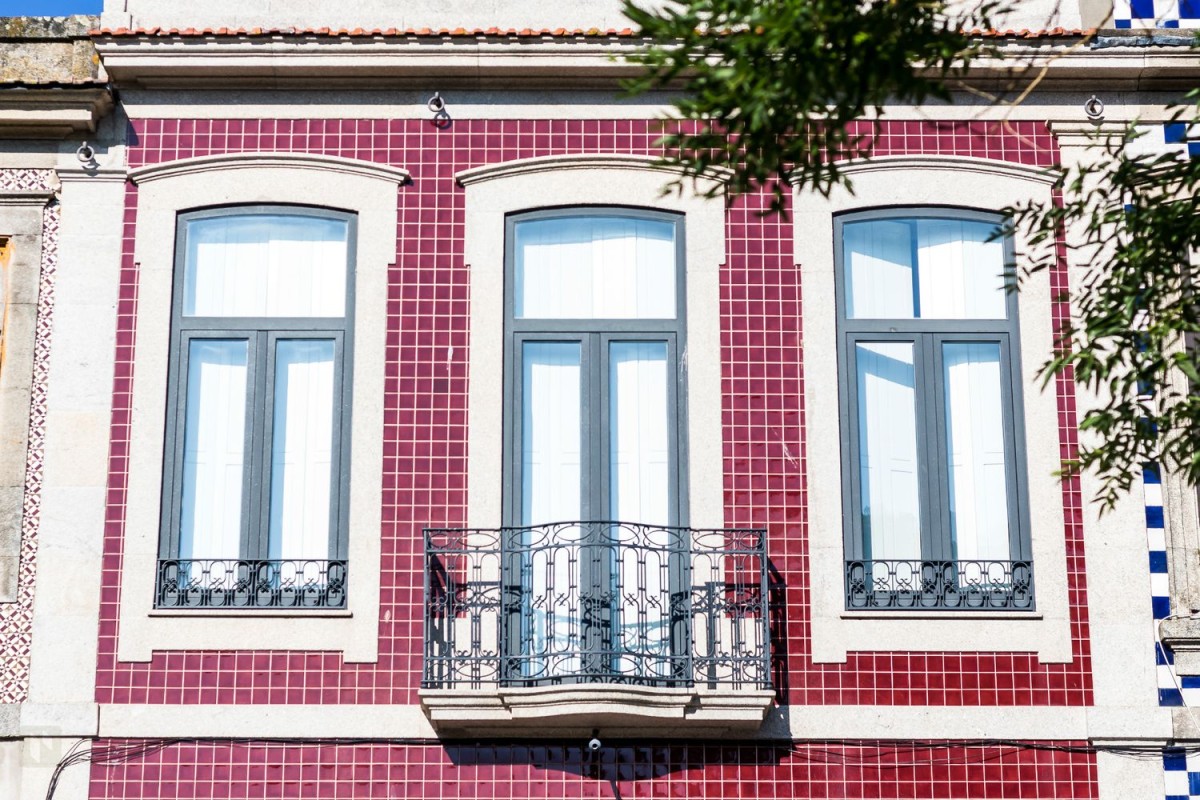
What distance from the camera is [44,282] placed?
1350 centimetres

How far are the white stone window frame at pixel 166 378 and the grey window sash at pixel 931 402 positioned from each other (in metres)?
3.11

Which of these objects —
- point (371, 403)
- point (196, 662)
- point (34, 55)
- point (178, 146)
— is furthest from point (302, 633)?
point (34, 55)

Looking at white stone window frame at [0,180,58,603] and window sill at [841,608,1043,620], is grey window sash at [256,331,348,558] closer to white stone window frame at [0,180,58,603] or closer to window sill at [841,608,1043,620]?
white stone window frame at [0,180,58,603]

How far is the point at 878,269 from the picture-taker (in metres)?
13.8

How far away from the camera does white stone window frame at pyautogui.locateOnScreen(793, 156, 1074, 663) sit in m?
12.9

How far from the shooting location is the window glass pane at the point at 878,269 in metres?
13.7

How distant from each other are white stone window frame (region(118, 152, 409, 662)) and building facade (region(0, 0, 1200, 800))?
27mm

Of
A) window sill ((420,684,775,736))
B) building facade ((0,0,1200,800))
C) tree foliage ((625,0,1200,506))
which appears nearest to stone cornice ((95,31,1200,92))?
building facade ((0,0,1200,800))

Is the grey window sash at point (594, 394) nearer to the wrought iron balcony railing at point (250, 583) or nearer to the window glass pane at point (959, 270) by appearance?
the wrought iron balcony railing at point (250, 583)

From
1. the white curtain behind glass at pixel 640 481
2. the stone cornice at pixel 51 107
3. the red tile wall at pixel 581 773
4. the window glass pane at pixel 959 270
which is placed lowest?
the red tile wall at pixel 581 773

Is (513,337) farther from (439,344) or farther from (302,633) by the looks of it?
(302,633)

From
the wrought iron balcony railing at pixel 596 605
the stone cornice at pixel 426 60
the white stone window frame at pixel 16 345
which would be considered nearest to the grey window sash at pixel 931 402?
the wrought iron balcony railing at pixel 596 605

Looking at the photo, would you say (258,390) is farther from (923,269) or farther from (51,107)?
(923,269)

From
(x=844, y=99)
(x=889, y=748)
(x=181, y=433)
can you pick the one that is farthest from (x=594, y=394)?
(x=844, y=99)
